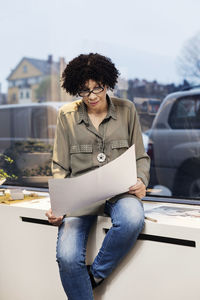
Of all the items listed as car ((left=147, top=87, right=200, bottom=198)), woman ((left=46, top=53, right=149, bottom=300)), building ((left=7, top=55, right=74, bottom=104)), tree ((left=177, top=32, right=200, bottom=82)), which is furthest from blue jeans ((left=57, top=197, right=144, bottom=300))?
building ((left=7, top=55, right=74, bottom=104))

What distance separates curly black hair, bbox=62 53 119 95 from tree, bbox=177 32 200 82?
2.74m

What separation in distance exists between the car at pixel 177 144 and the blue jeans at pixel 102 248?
245 centimetres

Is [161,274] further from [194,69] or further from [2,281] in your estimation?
[194,69]

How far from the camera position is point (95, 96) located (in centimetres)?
165

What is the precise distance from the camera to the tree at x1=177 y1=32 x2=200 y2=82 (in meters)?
4.26

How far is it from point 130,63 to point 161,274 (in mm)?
3267

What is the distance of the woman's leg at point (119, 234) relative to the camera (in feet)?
4.99

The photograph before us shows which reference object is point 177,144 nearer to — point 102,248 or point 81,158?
point 81,158

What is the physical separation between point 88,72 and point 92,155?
0.32 m

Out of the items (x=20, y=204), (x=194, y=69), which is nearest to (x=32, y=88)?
(x=194, y=69)

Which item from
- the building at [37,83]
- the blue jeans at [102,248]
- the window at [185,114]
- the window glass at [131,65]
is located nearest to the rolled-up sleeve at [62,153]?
the blue jeans at [102,248]

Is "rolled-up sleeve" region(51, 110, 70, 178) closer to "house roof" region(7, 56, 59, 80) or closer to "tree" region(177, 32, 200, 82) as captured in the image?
"tree" region(177, 32, 200, 82)

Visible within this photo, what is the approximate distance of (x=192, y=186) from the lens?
4.22 metres

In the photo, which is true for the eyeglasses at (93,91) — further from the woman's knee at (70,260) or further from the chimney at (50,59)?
the chimney at (50,59)
